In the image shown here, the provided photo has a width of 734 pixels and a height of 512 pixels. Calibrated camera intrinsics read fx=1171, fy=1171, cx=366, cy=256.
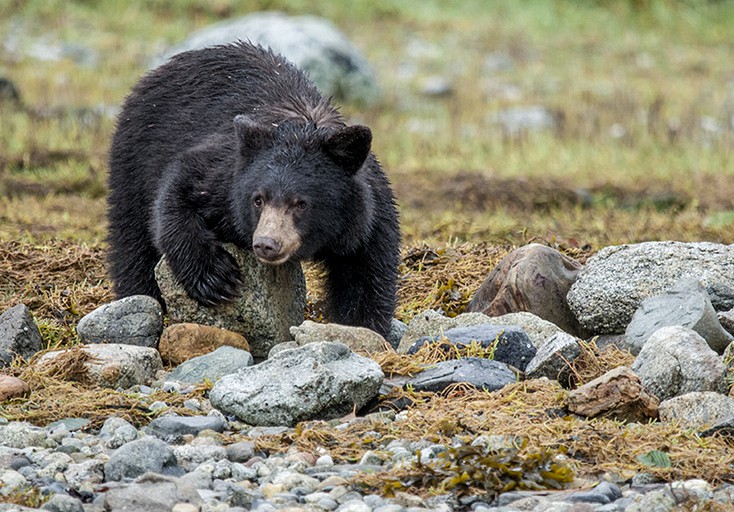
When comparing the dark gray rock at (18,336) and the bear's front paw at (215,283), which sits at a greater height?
the bear's front paw at (215,283)

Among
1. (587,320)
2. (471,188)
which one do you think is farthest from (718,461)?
(471,188)

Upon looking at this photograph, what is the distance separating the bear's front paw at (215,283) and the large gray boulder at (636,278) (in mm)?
1701

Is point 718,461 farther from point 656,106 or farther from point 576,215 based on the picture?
point 656,106

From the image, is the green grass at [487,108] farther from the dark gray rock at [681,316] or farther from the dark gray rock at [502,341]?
the dark gray rock at [502,341]

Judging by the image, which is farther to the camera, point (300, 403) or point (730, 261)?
point (730, 261)

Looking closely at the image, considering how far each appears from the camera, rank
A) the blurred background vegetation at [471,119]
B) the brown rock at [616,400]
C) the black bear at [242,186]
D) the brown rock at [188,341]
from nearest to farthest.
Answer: the brown rock at [616,400]
the brown rock at [188,341]
the black bear at [242,186]
the blurred background vegetation at [471,119]

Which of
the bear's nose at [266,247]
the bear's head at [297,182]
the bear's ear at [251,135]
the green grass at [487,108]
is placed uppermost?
the bear's ear at [251,135]

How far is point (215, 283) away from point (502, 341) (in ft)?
5.11

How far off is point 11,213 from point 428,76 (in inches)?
372

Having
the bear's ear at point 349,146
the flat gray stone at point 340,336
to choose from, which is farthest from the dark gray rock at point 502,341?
the bear's ear at point 349,146

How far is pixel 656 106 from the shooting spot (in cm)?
1541

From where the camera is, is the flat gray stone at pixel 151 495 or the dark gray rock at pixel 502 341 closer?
the flat gray stone at pixel 151 495

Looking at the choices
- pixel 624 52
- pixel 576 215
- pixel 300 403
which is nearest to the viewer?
pixel 300 403

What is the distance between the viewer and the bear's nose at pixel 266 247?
5344mm
